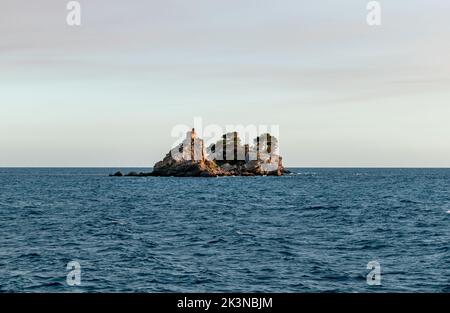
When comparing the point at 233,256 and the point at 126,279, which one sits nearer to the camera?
the point at 126,279

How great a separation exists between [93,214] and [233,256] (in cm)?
3729

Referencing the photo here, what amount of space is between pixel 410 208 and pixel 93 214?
1964 inches

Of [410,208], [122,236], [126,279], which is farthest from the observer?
[410,208]

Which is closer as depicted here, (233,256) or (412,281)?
(412,281)

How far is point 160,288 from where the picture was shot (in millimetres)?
25188

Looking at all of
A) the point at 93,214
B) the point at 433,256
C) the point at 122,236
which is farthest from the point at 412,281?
the point at 93,214
